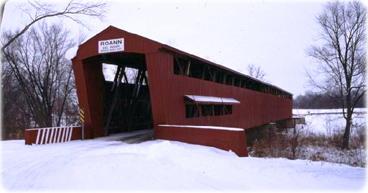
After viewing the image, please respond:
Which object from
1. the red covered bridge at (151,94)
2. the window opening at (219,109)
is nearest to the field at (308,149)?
the red covered bridge at (151,94)

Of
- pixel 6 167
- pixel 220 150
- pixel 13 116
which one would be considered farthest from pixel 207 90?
pixel 13 116

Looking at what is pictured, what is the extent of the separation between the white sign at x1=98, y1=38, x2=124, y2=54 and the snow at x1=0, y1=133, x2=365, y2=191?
18.6 feet

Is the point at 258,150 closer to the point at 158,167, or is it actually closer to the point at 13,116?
the point at 158,167

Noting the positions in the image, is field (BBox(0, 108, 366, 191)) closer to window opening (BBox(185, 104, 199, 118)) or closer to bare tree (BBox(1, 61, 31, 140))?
window opening (BBox(185, 104, 199, 118))

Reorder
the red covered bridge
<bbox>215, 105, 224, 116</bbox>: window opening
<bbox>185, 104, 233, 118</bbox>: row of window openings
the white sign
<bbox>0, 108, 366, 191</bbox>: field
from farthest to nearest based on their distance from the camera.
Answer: <bbox>215, 105, 224, 116</bbox>: window opening, <bbox>185, 104, 233, 118</bbox>: row of window openings, the white sign, the red covered bridge, <bbox>0, 108, 366, 191</bbox>: field

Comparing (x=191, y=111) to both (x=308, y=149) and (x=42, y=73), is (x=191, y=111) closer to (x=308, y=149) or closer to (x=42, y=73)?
(x=308, y=149)

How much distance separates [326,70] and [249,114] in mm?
6928

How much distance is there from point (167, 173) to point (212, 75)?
14.3 meters

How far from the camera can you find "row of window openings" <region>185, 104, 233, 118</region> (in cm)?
1493

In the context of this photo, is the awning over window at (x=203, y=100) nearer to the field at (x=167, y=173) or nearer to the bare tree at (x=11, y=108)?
the field at (x=167, y=173)

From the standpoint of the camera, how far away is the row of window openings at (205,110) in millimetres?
14930

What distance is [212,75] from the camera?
19500mm

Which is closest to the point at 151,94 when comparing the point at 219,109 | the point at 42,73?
the point at 219,109

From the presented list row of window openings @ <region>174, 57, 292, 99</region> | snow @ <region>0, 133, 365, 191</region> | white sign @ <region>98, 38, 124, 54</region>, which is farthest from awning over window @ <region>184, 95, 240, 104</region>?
snow @ <region>0, 133, 365, 191</region>
